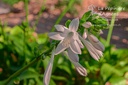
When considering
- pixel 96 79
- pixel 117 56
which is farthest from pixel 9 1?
pixel 117 56

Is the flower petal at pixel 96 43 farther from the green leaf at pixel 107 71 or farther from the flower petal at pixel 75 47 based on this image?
the green leaf at pixel 107 71

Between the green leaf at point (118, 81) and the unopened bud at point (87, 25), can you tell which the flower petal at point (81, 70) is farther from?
the green leaf at point (118, 81)

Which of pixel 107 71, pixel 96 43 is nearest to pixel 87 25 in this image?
pixel 96 43

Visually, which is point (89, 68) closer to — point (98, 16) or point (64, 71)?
point (64, 71)

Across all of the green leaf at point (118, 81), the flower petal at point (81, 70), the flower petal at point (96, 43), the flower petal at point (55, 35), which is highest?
the flower petal at point (55, 35)

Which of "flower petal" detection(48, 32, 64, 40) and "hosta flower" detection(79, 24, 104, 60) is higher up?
"flower petal" detection(48, 32, 64, 40)

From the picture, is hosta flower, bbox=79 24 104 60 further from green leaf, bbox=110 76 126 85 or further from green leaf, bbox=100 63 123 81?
green leaf, bbox=110 76 126 85

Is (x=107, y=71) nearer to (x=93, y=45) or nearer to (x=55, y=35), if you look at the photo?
(x=93, y=45)

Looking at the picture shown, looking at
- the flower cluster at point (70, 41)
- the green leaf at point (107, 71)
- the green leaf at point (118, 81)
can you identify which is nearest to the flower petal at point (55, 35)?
the flower cluster at point (70, 41)

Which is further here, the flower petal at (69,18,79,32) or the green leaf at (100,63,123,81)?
the green leaf at (100,63,123,81)

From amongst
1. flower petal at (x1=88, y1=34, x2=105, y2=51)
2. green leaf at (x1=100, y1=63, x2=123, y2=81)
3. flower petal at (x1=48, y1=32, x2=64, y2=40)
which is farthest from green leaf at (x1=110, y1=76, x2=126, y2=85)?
flower petal at (x1=48, y1=32, x2=64, y2=40)

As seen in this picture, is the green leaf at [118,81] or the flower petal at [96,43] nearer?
the flower petal at [96,43]

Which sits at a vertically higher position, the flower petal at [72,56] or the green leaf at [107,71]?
the flower petal at [72,56]
